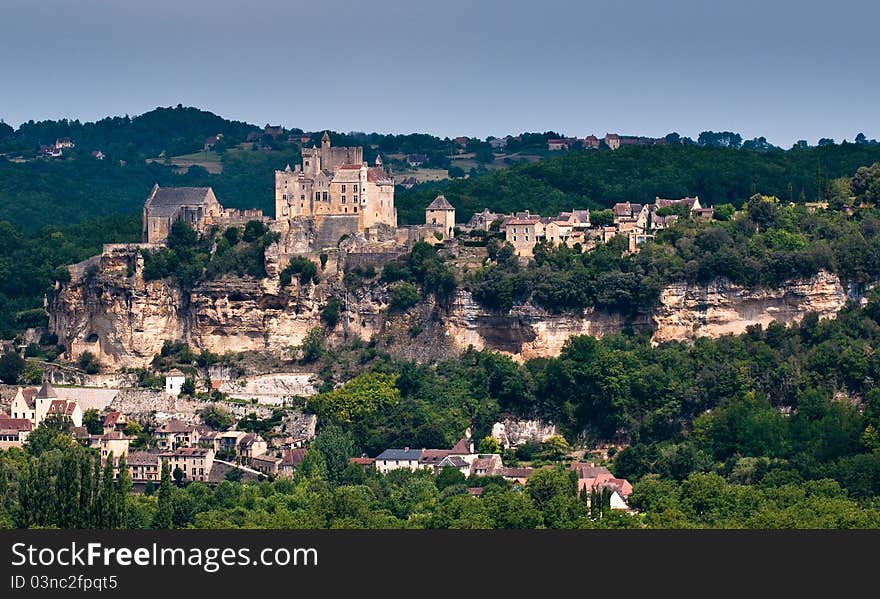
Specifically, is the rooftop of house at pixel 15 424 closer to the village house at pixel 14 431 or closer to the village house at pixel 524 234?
the village house at pixel 14 431

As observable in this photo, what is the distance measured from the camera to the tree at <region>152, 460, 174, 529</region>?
64.6 metres

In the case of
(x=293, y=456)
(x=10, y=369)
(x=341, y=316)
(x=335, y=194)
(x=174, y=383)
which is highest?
(x=335, y=194)

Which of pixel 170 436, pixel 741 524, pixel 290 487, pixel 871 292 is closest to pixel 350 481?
pixel 290 487

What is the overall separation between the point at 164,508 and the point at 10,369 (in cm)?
1790

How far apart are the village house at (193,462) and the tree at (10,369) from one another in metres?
9.01

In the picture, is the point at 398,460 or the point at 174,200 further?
the point at 174,200

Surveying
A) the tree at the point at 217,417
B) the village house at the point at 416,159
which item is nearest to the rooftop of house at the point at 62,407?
the tree at the point at 217,417

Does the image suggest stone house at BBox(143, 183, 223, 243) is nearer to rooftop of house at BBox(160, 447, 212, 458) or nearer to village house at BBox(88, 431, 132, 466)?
village house at BBox(88, 431, 132, 466)

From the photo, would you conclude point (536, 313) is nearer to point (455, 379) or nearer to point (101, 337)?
point (455, 379)

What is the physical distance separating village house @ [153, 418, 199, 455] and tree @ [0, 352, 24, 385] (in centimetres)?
695

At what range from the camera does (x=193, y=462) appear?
74.1 m

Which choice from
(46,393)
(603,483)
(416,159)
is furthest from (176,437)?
(416,159)

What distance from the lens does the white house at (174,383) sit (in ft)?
261

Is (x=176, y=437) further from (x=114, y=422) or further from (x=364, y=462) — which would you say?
(x=364, y=462)
